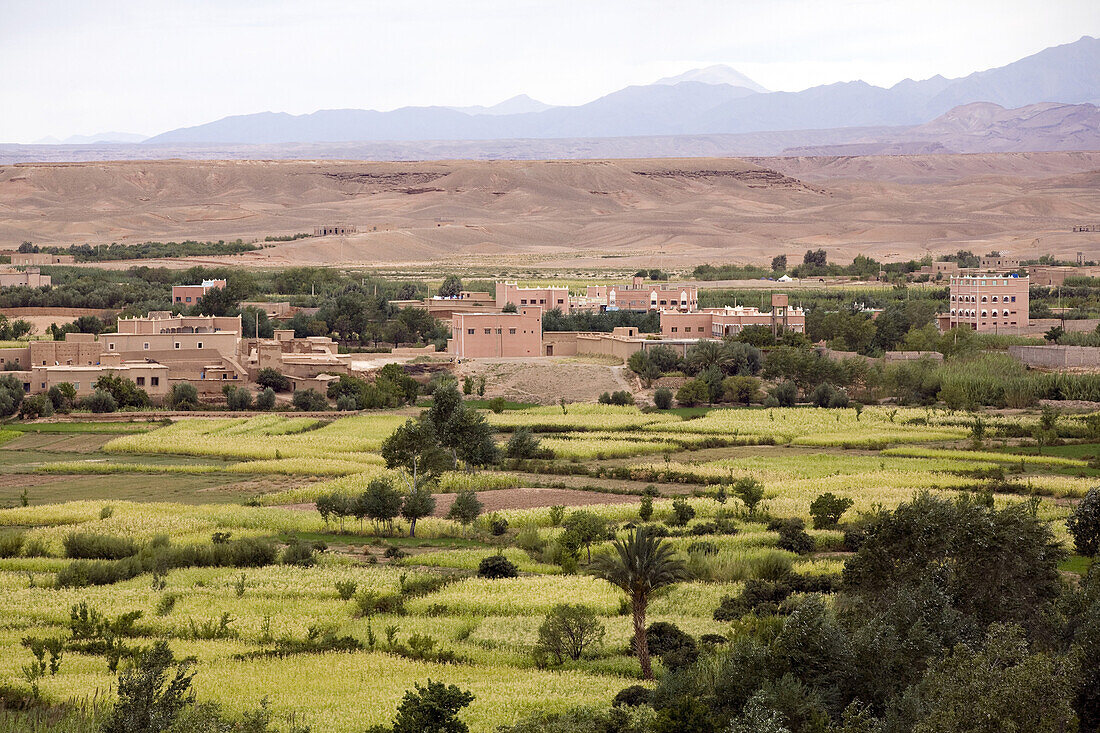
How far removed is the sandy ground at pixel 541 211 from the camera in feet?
422

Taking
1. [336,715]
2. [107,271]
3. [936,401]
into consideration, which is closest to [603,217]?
[107,271]

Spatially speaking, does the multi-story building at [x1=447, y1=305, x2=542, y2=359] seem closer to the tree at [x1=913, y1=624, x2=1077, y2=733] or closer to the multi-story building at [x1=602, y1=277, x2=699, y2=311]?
the multi-story building at [x1=602, y1=277, x2=699, y2=311]

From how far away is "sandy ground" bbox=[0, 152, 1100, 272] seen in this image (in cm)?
12875

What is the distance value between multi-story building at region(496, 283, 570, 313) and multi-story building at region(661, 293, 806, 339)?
7841 millimetres

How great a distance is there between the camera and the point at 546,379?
177ft

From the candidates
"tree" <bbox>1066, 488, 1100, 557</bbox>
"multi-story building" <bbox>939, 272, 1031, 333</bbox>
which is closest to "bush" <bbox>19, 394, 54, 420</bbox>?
"tree" <bbox>1066, 488, 1100, 557</bbox>

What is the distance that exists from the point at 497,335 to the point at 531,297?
10.5m

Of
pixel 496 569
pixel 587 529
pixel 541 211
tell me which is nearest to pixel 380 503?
pixel 587 529

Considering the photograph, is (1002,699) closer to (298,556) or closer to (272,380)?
(298,556)

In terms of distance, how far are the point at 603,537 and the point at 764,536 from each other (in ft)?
11.2

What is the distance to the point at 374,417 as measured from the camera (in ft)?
155

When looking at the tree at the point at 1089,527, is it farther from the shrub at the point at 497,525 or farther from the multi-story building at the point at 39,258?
the multi-story building at the point at 39,258

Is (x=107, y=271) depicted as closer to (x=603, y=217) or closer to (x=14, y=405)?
(x=14, y=405)

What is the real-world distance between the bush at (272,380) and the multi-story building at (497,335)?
310 inches
